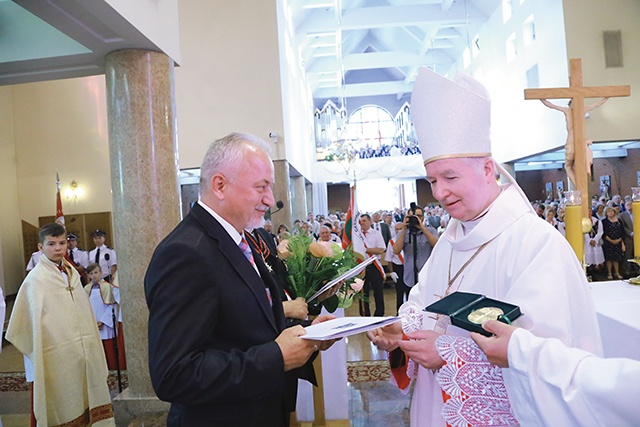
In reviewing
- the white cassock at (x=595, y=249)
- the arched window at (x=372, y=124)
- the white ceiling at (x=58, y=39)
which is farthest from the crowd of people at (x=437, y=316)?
the arched window at (x=372, y=124)

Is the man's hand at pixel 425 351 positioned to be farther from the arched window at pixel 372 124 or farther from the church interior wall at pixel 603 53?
the arched window at pixel 372 124

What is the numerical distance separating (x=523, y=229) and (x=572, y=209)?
1129mm

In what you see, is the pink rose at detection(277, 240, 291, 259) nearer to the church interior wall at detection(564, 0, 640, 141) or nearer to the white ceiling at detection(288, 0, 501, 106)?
the church interior wall at detection(564, 0, 640, 141)

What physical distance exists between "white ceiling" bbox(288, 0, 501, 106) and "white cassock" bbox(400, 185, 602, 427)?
14.7 meters

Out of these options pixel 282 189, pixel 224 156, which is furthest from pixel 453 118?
pixel 282 189

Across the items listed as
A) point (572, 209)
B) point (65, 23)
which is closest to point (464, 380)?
point (572, 209)

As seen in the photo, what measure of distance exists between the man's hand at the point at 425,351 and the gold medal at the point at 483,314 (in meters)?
0.32

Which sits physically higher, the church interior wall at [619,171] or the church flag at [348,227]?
the church interior wall at [619,171]

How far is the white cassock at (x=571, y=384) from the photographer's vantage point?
0.97 metres

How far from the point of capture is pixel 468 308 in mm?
1253

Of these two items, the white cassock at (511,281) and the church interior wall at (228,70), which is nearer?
the white cassock at (511,281)

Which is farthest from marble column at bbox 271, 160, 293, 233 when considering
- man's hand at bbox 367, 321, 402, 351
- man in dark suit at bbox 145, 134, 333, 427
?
man in dark suit at bbox 145, 134, 333, 427

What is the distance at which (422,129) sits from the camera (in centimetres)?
181

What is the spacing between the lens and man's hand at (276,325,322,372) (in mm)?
1494
